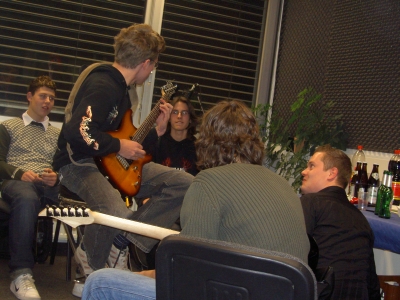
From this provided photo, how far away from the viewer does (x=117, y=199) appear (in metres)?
2.52

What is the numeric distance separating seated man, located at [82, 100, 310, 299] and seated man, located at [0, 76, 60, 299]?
5.53ft

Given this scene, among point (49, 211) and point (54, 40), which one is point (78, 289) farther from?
point (54, 40)

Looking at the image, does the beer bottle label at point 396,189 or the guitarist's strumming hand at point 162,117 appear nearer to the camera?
the guitarist's strumming hand at point 162,117

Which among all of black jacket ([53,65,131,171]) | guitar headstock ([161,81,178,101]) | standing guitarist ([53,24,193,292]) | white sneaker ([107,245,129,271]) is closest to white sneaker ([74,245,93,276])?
standing guitarist ([53,24,193,292])

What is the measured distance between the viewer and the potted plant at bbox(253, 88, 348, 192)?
4152 millimetres

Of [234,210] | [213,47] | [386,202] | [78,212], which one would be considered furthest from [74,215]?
[213,47]

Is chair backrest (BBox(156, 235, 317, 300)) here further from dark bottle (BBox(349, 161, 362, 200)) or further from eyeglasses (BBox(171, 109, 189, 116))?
eyeglasses (BBox(171, 109, 189, 116))

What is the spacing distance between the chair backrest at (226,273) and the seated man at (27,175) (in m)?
2.05

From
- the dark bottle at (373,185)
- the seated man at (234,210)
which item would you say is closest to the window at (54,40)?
the dark bottle at (373,185)

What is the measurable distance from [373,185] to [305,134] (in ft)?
3.12

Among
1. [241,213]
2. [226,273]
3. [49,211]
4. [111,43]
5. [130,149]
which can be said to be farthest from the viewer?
[111,43]

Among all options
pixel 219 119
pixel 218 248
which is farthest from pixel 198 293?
pixel 219 119

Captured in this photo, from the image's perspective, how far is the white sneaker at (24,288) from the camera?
300cm

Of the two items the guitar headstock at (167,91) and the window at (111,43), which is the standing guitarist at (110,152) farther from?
the window at (111,43)
